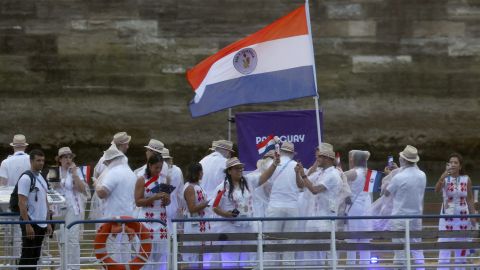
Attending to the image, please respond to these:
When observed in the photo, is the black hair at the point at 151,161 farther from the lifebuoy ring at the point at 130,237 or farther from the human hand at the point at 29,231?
the human hand at the point at 29,231

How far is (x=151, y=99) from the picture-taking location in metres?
22.3

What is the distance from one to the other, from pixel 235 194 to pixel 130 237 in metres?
1.10

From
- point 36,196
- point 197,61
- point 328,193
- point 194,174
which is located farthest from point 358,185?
point 197,61

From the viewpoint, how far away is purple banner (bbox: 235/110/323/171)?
13719 mm

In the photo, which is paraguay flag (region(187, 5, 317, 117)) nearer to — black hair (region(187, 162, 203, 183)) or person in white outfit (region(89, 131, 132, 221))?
person in white outfit (region(89, 131, 132, 221))

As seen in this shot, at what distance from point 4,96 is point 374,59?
5969 mm

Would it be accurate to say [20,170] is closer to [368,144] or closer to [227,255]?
[227,255]

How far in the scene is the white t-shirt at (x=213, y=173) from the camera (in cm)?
1321

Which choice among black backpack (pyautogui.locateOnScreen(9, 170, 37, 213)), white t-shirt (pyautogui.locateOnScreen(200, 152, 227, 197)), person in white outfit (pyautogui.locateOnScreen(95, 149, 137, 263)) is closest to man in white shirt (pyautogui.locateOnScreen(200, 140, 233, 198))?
white t-shirt (pyautogui.locateOnScreen(200, 152, 227, 197))

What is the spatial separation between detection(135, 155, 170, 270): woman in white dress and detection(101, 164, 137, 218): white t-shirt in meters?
0.08

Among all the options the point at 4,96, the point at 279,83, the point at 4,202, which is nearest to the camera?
Answer: the point at 4,202

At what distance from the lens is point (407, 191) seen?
1242cm

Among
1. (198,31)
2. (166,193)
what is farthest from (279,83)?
(198,31)

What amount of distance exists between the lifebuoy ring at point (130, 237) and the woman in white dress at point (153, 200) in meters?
0.21
